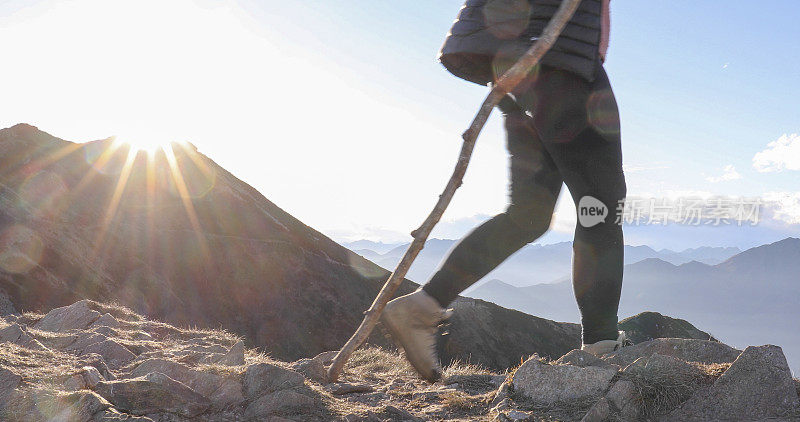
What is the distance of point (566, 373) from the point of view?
214 cm

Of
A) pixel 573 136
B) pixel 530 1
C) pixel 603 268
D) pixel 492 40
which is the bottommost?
pixel 603 268

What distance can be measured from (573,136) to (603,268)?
23.2 inches

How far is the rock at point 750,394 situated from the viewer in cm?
176

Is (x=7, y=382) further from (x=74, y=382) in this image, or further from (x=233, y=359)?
(x=233, y=359)

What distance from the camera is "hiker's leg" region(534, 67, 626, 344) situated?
7.14 feet

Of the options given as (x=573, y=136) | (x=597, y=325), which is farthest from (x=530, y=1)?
(x=597, y=325)

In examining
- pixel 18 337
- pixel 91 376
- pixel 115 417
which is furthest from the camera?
pixel 18 337

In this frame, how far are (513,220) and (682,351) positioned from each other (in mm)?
1039

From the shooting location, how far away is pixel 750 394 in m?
1.82

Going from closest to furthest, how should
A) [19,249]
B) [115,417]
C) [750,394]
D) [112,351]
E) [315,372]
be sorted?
[115,417], [750,394], [315,372], [112,351], [19,249]

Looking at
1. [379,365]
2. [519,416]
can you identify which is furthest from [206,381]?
[379,365]

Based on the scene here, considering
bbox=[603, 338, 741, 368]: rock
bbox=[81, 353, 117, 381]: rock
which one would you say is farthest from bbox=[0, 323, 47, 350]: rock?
bbox=[603, 338, 741, 368]: rock

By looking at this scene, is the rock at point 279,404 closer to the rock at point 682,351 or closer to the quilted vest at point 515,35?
the rock at point 682,351

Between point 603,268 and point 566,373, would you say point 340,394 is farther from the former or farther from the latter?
point 603,268
